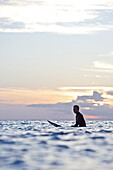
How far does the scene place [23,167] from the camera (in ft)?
28.3

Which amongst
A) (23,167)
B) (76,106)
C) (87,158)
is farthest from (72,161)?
(76,106)

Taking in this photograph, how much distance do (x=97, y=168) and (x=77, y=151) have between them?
296cm

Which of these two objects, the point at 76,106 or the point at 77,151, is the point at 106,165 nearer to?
the point at 77,151

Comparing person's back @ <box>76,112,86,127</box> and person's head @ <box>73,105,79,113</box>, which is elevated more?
person's head @ <box>73,105,79,113</box>

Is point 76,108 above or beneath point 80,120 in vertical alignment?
above

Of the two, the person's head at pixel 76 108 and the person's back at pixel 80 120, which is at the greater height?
the person's head at pixel 76 108

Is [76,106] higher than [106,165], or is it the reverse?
[76,106]

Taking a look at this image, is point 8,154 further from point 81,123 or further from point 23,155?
point 81,123

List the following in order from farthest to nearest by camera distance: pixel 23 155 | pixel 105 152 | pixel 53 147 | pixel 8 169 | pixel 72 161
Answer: pixel 53 147 < pixel 105 152 < pixel 23 155 < pixel 72 161 < pixel 8 169

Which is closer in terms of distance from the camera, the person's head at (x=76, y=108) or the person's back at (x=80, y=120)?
the person's head at (x=76, y=108)

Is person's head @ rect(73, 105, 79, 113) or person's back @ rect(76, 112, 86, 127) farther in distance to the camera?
person's back @ rect(76, 112, 86, 127)

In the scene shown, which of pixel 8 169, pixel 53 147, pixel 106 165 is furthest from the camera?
pixel 53 147

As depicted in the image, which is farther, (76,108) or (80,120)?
(80,120)

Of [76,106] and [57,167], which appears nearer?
[57,167]
